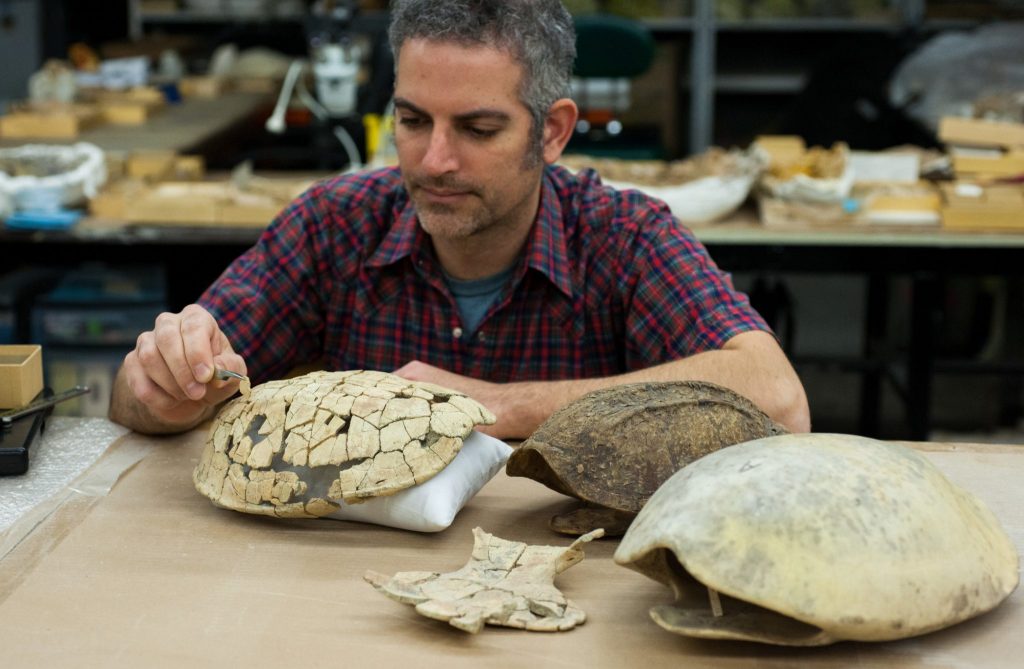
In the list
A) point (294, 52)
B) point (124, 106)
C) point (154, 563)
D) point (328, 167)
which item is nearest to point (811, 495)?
point (154, 563)

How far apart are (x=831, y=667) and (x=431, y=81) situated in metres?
1.15

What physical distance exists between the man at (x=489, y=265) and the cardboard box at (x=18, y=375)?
0.44ft

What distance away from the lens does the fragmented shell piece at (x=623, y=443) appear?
150 cm

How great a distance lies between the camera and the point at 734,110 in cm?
734

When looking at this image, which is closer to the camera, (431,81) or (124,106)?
(431,81)

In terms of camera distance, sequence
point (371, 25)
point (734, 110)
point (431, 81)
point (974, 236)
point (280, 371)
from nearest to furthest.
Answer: point (431, 81) → point (280, 371) → point (974, 236) → point (371, 25) → point (734, 110)

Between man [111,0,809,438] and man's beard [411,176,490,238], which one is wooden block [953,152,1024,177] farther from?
man's beard [411,176,490,238]

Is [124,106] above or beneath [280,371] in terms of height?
above

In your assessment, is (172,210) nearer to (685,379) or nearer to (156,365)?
(156,365)

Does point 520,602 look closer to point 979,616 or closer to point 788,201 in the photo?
point 979,616

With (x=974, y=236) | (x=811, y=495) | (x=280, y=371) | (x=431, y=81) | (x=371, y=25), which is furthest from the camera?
(x=371, y=25)

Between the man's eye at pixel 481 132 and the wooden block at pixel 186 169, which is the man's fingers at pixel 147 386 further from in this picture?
the wooden block at pixel 186 169

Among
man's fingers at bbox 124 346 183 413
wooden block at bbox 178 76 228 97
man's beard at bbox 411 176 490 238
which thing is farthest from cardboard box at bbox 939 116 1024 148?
wooden block at bbox 178 76 228 97

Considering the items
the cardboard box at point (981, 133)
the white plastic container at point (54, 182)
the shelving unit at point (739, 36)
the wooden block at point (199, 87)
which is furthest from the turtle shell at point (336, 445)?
the shelving unit at point (739, 36)
